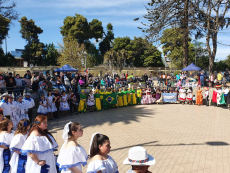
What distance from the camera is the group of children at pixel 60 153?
2566mm

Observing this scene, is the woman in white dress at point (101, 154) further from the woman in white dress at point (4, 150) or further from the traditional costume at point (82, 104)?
the traditional costume at point (82, 104)

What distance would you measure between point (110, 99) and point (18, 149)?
11342mm

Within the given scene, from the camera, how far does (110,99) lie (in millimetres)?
15273

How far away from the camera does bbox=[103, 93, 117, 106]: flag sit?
49.3 ft

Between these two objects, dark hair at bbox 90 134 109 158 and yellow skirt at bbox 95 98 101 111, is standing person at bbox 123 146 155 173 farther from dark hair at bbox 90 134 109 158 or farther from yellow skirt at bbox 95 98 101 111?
yellow skirt at bbox 95 98 101 111

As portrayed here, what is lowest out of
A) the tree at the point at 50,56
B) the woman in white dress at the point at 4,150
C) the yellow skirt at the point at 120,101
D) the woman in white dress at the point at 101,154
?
the yellow skirt at the point at 120,101

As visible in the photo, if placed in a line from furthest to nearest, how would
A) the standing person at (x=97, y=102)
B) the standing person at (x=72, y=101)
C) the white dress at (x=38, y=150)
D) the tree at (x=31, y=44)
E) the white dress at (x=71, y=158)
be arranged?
the tree at (x=31, y=44), the standing person at (x=97, y=102), the standing person at (x=72, y=101), the white dress at (x=38, y=150), the white dress at (x=71, y=158)

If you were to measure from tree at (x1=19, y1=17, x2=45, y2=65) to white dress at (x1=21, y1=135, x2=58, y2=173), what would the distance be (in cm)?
5033

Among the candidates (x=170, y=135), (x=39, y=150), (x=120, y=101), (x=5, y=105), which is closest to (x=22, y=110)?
(x=5, y=105)

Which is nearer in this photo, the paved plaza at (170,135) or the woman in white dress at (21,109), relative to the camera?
the paved plaza at (170,135)

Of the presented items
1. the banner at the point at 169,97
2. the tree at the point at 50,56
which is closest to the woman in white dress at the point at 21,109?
the banner at the point at 169,97

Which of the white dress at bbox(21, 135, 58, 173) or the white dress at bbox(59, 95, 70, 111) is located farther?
the white dress at bbox(59, 95, 70, 111)

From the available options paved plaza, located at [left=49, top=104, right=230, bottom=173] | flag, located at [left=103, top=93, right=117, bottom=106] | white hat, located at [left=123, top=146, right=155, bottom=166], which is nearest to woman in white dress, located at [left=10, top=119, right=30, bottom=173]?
white hat, located at [left=123, top=146, right=155, bottom=166]

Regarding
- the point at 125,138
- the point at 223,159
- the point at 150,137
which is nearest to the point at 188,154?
the point at 223,159
